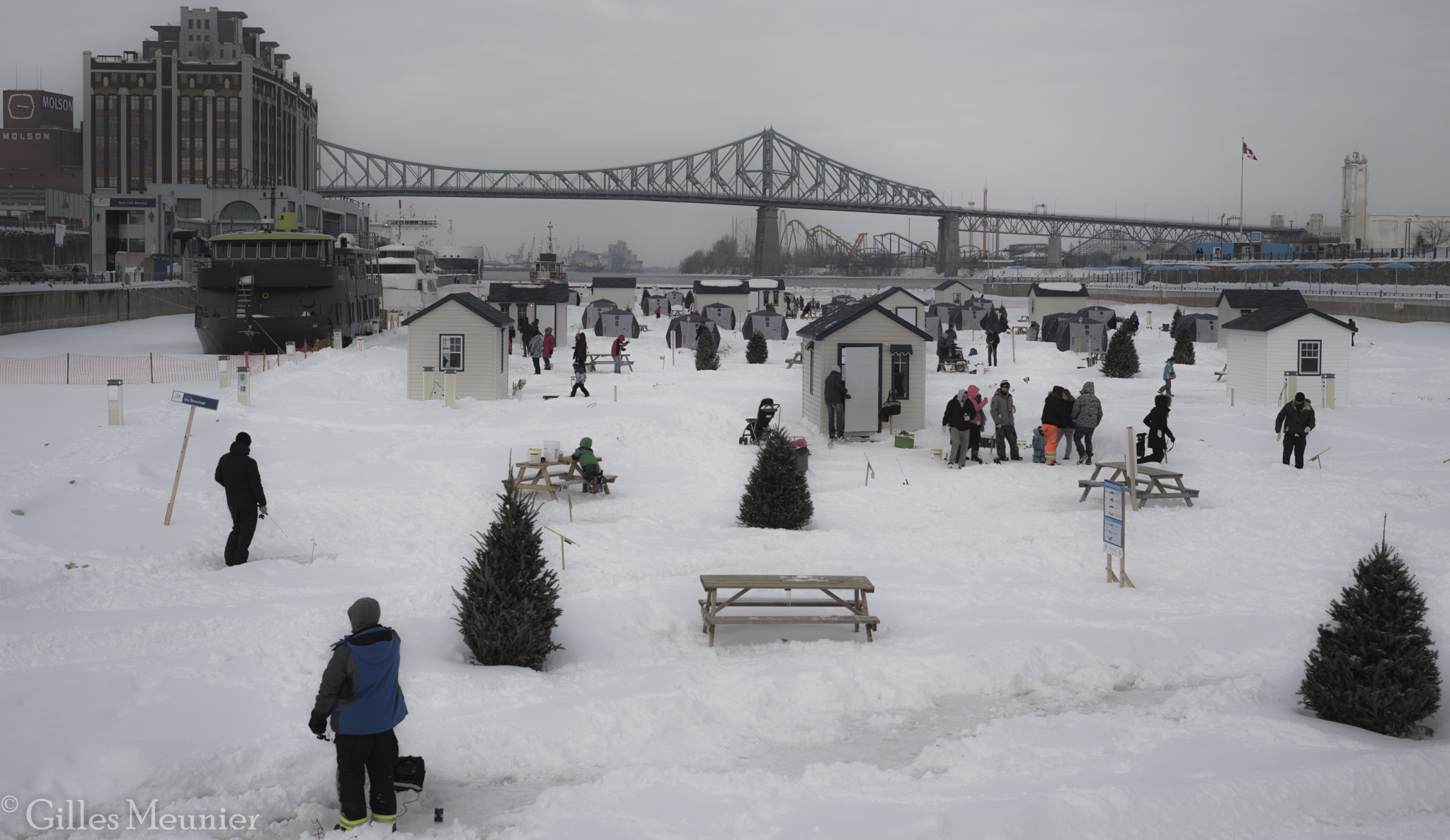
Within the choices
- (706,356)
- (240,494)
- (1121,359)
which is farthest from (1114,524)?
(706,356)

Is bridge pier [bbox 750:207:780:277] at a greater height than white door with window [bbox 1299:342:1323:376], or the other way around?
bridge pier [bbox 750:207:780:277]

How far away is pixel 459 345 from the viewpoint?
85.7ft

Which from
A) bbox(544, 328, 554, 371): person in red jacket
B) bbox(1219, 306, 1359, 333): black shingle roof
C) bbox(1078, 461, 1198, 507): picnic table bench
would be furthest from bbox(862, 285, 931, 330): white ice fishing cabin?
bbox(1078, 461, 1198, 507): picnic table bench

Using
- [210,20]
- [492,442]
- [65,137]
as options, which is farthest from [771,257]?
[492,442]

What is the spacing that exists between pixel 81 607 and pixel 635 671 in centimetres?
530

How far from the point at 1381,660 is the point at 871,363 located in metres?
15.2

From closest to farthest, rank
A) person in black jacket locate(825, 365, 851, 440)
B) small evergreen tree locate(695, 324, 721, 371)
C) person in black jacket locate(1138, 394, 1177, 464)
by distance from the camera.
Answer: person in black jacket locate(1138, 394, 1177, 464)
person in black jacket locate(825, 365, 851, 440)
small evergreen tree locate(695, 324, 721, 371)

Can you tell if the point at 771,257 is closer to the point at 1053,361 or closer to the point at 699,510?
the point at 1053,361

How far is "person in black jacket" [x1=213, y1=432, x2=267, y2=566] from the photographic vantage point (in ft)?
38.5

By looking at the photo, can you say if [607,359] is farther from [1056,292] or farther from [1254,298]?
[1056,292]

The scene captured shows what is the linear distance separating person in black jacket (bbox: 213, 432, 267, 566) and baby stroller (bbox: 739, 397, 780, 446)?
11106 mm

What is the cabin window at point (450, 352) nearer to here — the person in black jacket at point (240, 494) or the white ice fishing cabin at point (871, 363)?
the white ice fishing cabin at point (871, 363)

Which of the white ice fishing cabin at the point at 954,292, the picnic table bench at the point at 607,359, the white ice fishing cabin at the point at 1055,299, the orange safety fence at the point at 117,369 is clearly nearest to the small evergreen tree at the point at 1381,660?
the orange safety fence at the point at 117,369

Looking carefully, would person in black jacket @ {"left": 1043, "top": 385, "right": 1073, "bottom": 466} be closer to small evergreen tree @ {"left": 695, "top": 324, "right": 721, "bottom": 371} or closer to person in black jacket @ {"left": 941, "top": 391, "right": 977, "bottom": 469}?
person in black jacket @ {"left": 941, "top": 391, "right": 977, "bottom": 469}
